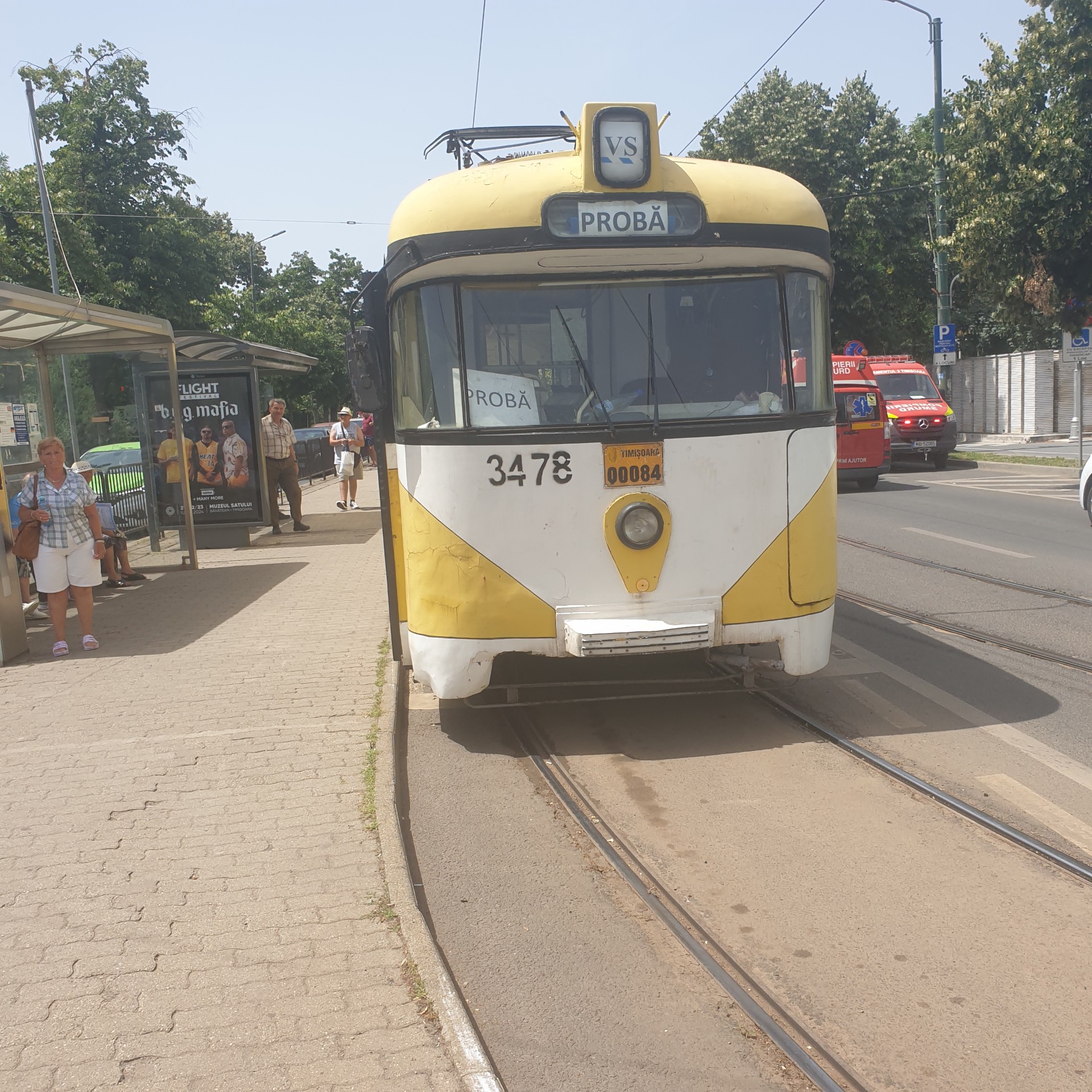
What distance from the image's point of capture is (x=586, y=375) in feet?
A: 19.2

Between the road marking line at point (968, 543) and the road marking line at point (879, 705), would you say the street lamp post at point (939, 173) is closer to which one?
the road marking line at point (968, 543)

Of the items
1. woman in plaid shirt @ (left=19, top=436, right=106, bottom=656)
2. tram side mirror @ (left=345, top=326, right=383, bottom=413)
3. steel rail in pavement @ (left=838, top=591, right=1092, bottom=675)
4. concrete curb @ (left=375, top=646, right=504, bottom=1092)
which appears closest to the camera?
concrete curb @ (left=375, top=646, right=504, bottom=1092)

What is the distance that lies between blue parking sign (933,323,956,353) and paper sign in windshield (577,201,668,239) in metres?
23.7

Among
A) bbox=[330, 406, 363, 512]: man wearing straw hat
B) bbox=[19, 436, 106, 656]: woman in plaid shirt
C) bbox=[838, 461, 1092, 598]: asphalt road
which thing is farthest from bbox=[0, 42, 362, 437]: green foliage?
bbox=[19, 436, 106, 656]: woman in plaid shirt

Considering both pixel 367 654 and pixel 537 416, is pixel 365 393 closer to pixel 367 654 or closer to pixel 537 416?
pixel 537 416

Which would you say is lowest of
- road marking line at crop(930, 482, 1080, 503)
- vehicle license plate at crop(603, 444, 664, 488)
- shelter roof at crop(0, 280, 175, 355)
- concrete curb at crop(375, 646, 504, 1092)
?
road marking line at crop(930, 482, 1080, 503)

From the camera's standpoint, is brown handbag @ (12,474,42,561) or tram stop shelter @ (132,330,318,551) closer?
brown handbag @ (12,474,42,561)

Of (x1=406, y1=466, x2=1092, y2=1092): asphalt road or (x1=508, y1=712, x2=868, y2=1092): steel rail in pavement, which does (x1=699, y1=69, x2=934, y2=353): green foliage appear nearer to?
(x1=406, y1=466, x2=1092, y2=1092): asphalt road

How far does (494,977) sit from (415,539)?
2798 mm

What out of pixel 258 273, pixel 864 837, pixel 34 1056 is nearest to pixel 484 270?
pixel 864 837

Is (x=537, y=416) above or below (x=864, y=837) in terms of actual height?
above

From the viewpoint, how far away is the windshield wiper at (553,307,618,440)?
5.80m

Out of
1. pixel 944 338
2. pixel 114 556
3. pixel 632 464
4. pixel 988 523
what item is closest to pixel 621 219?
pixel 632 464

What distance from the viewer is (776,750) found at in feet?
19.1
